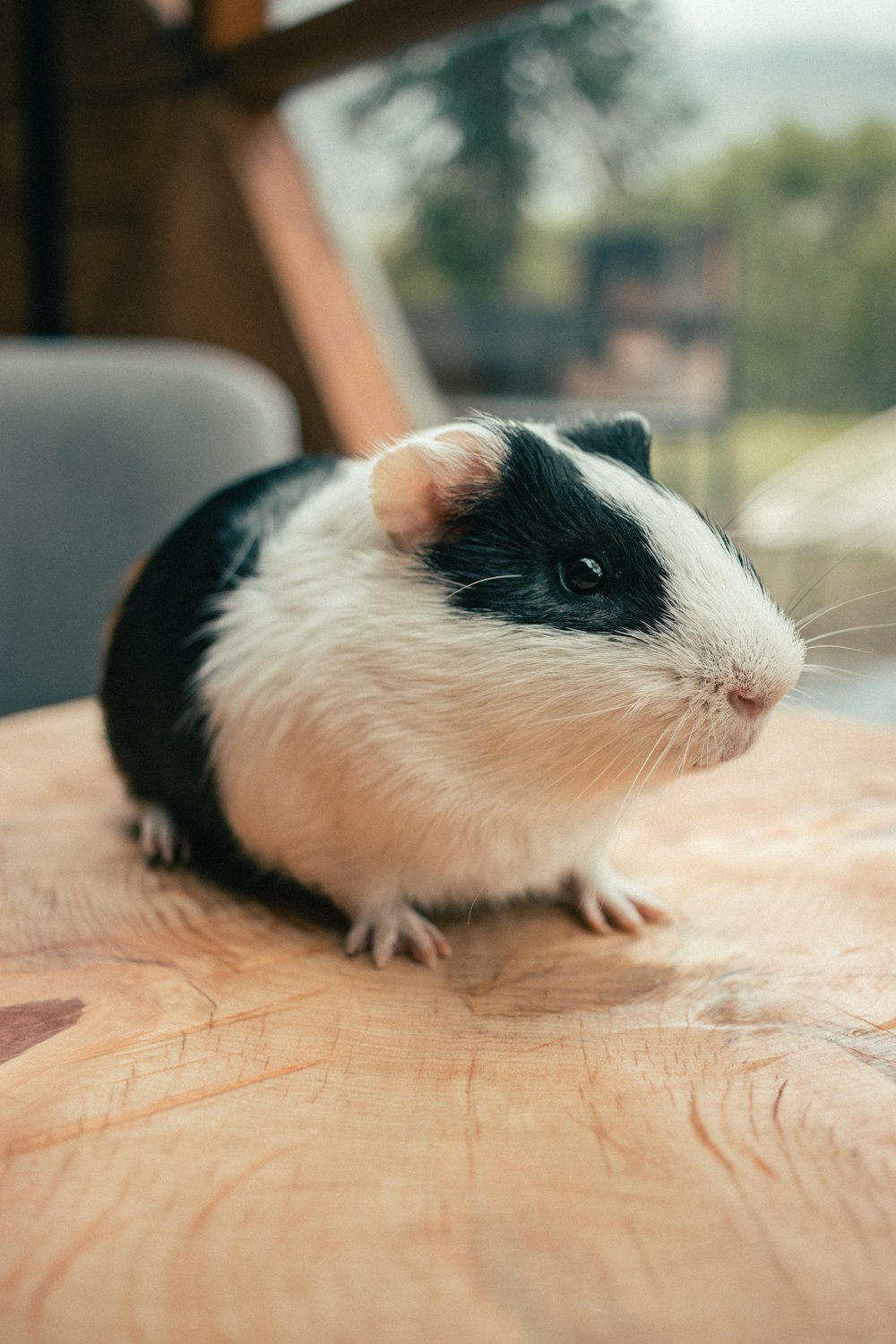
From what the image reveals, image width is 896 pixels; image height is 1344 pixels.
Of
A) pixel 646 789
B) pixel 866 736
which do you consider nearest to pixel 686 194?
pixel 866 736

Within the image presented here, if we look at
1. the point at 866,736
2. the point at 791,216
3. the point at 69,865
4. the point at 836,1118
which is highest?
the point at 791,216

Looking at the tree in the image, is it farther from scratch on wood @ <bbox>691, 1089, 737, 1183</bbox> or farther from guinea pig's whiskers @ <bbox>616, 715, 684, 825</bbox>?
scratch on wood @ <bbox>691, 1089, 737, 1183</bbox>

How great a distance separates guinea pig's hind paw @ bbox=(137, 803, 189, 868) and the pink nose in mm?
821

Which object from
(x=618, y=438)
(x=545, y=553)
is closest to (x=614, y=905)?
(x=545, y=553)

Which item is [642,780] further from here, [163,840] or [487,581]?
[163,840]

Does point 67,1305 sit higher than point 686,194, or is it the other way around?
point 686,194

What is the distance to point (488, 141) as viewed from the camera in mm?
3199

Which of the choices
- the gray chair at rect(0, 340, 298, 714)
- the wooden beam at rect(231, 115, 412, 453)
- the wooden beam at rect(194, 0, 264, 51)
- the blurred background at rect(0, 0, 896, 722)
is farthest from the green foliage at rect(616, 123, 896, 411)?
the wooden beam at rect(194, 0, 264, 51)

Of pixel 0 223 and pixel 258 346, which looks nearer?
pixel 258 346

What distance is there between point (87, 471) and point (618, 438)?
2.00 meters

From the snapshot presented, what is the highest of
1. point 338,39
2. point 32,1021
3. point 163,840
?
point 338,39

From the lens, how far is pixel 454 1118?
1.02m

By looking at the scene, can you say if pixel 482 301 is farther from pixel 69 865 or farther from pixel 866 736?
pixel 69 865

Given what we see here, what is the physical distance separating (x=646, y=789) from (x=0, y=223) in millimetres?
4774
